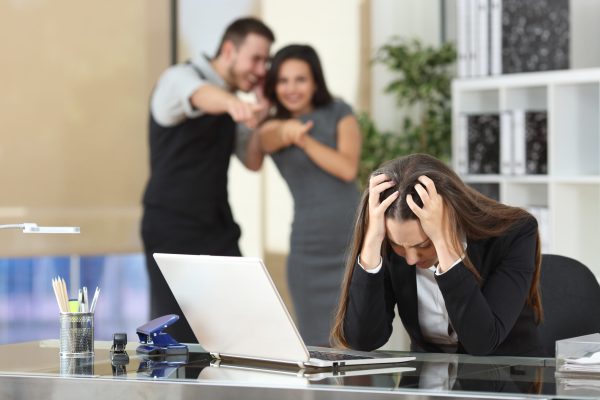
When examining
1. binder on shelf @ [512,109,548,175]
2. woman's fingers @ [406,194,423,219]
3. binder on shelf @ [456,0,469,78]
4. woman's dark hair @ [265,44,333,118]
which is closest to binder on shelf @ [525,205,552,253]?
binder on shelf @ [512,109,548,175]

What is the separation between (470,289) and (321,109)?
2.28 metres

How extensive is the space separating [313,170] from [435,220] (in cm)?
222

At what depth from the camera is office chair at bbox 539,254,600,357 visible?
294 centimetres

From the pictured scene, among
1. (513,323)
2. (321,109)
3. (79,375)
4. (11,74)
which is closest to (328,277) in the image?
(321,109)

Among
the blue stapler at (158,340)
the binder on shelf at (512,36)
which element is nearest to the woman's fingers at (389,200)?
the blue stapler at (158,340)

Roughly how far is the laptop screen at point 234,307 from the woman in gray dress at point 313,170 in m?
2.19

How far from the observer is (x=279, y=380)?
202 cm

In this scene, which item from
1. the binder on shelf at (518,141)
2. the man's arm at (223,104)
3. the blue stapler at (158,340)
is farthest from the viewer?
the binder on shelf at (518,141)

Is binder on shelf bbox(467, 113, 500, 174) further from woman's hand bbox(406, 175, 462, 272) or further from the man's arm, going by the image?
woman's hand bbox(406, 175, 462, 272)

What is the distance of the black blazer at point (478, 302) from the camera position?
2.44 metres

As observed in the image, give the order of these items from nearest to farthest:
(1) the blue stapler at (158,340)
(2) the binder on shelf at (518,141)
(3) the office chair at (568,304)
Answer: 1. (1) the blue stapler at (158,340)
2. (3) the office chair at (568,304)
3. (2) the binder on shelf at (518,141)

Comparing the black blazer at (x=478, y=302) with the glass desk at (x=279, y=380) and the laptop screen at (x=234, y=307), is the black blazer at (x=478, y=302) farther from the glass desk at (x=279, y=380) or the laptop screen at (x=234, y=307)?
the laptop screen at (x=234, y=307)

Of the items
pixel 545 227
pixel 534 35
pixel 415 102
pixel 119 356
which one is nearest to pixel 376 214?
pixel 119 356

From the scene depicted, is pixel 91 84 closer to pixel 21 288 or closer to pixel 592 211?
pixel 21 288
